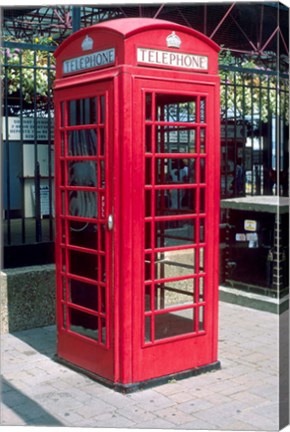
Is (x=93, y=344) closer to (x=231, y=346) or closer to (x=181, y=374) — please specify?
(x=181, y=374)

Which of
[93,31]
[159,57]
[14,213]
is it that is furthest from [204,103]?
[14,213]

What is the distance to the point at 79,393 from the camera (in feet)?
13.3

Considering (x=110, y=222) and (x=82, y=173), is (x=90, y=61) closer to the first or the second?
(x=82, y=173)

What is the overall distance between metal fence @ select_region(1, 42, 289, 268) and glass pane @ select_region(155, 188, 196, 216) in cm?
90

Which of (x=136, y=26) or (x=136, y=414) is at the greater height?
(x=136, y=26)

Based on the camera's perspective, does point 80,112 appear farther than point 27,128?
No

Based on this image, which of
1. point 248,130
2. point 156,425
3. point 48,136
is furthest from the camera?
point 248,130

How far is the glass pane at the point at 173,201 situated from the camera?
4.96 metres

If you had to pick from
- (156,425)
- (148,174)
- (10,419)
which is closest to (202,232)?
(148,174)

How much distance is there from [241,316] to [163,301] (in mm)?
1603

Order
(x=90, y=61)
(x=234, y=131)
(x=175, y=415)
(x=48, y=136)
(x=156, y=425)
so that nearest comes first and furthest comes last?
(x=156, y=425) → (x=175, y=415) → (x=90, y=61) → (x=48, y=136) → (x=234, y=131)

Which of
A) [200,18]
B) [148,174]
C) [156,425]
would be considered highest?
[200,18]

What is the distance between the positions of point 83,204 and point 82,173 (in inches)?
9.1

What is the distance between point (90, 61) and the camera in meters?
4.09
